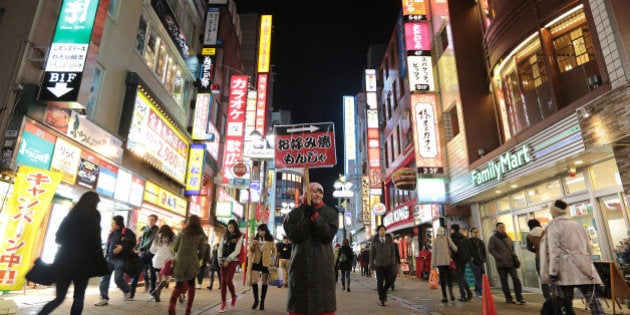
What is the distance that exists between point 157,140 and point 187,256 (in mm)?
9971

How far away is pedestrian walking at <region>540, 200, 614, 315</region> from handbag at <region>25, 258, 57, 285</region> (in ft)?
21.0

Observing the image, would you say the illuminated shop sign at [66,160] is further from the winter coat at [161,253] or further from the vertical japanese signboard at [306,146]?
the vertical japanese signboard at [306,146]

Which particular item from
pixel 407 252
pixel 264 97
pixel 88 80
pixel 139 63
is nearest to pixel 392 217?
pixel 407 252

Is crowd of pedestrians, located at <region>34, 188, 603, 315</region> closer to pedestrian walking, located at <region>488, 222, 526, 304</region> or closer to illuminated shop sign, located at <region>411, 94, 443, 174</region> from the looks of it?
pedestrian walking, located at <region>488, 222, 526, 304</region>

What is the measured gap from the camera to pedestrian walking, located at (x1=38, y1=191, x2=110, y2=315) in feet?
14.3

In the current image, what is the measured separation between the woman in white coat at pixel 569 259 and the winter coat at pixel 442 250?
456cm

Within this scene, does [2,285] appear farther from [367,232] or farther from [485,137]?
[367,232]

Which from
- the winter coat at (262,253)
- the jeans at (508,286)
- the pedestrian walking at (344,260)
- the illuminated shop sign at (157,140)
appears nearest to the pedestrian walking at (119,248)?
the winter coat at (262,253)

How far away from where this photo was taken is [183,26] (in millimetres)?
19266

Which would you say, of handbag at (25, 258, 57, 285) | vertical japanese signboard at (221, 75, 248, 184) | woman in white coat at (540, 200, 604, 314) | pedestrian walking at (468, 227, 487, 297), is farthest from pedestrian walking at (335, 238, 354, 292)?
handbag at (25, 258, 57, 285)

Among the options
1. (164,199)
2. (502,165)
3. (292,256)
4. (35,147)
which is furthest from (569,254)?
(164,199)

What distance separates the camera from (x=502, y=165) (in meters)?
11.6

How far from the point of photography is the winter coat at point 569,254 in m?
4.52

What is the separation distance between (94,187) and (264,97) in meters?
16.4
